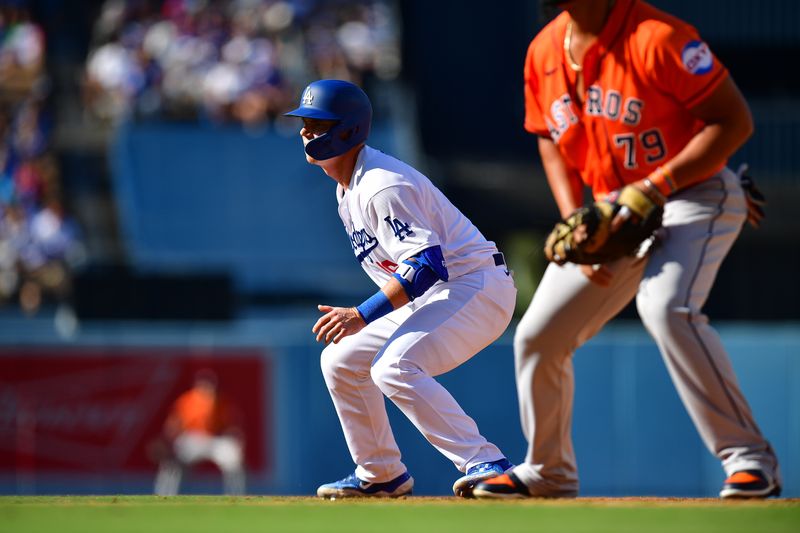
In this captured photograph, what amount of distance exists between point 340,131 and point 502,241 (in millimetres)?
10123

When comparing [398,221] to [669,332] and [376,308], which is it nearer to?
[376,308]

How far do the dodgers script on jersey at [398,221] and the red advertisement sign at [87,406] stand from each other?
842cm

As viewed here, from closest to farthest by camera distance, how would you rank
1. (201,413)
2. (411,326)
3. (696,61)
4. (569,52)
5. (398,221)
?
(696,61)
(569,52)
(398,221)
(411,326)
(201,413)

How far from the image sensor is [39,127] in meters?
17.5

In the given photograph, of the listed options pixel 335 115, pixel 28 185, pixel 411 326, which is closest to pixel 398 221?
pixel 411 326

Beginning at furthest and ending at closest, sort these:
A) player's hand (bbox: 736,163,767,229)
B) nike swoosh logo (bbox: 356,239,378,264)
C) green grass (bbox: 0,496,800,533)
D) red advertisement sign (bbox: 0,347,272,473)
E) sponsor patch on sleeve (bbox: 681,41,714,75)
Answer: red advertisement sign (bbox: 0,347,272,473)
nike swoosh logo (bbox: 356,239,378,264)
player's hand (bbox: 736,163,767,229)
sponsor patch on sleeve (bbox: 681,41,714,75)
green grass (bbox: 0,496,800,533)

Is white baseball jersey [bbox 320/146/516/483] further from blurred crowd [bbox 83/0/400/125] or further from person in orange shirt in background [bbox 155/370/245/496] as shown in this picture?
blurred crowd [bbox 83/0/400/125]

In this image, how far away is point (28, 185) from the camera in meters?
17.0

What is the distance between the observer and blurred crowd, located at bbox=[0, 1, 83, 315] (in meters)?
15.9

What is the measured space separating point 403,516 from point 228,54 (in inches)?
529

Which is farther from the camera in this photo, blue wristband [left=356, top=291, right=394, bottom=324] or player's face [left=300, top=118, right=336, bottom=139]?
player's face [left=300, top=118, right=336, bottom=139]

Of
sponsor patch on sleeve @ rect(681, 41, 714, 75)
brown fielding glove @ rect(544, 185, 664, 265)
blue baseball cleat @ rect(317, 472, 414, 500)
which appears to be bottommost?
blue baseball cleat @ rect(317, 472, 414, 500)

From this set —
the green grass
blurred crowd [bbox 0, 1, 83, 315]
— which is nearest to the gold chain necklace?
the green grass

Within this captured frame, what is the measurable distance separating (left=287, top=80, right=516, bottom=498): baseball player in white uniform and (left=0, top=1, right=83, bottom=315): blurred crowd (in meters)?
10.2
